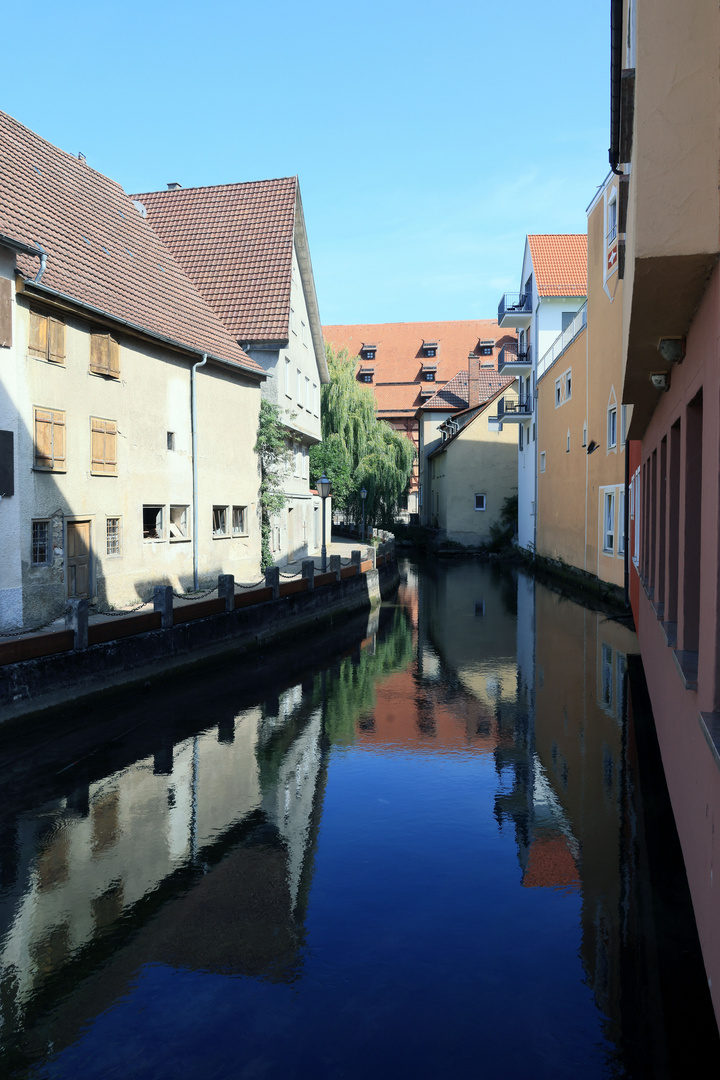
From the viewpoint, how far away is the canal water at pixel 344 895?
4.27 metres

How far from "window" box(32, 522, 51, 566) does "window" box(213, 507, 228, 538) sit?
657 cm

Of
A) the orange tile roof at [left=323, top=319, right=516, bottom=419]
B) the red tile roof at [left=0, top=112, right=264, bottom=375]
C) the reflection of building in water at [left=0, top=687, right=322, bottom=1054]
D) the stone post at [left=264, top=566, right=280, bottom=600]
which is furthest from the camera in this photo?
the orange tile roof at [left=323, top=319, right=516, bottom=419]

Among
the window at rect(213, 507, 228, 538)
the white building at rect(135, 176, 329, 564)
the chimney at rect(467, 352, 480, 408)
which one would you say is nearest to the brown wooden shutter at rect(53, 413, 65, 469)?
the window at rect(213, 507, 228, 538)

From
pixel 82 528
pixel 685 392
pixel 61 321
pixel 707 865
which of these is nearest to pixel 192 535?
pixel 82 528

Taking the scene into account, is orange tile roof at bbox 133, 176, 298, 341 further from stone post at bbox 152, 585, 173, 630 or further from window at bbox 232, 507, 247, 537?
stone post at bbox 152, 585, 173, 630

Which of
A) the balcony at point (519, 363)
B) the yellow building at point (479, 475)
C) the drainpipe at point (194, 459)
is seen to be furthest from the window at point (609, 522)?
the yellow building at point (479, 475)

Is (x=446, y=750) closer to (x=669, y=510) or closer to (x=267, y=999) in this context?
(x=669, y=510)

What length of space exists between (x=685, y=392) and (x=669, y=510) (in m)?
2.06

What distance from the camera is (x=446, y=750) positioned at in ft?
32.2

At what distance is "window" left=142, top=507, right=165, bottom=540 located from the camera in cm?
1800

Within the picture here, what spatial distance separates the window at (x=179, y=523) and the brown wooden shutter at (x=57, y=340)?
4.99 m

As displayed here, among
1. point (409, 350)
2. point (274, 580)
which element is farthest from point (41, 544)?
point (409, 350)

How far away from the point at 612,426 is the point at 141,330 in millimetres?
12680

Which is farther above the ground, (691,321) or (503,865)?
(691,321)
